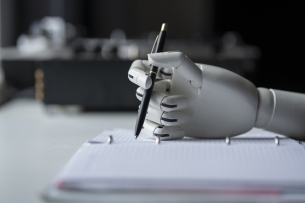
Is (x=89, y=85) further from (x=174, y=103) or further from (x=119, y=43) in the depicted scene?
(x=174, y=103)

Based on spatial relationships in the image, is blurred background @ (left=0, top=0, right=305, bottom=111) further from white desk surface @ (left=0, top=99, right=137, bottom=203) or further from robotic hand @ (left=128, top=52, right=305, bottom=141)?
robotic hand @ (left=128, top=52, right=305, bottom=141)

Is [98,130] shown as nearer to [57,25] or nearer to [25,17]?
[57,25]

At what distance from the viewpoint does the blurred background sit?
1.69 meters

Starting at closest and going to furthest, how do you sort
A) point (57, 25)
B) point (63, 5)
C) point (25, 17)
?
1. point (57, 25)
2. point (25, 17)
3. point (63, 5)

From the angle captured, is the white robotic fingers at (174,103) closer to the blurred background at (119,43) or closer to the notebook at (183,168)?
the notebook at (183,168)

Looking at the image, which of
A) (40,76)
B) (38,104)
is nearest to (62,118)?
(40,76)

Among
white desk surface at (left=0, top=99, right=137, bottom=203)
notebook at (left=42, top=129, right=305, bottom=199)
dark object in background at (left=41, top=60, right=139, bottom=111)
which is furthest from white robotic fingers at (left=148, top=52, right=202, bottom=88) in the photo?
dark object in background at (left=41, top=60, right=139, bottom=111)

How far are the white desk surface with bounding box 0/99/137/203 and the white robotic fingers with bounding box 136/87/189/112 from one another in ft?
0.67

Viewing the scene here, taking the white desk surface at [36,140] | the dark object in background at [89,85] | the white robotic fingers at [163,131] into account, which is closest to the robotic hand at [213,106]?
the white robotic fingers at [163,131]

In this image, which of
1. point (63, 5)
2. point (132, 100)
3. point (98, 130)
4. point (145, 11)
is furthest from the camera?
point (145, 11)

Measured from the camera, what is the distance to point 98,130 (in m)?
1.33

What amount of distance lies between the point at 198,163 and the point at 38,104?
4.27 feet

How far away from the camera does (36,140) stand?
1.16 meters

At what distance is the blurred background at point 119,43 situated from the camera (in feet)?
5.54
